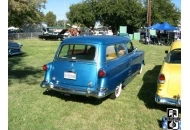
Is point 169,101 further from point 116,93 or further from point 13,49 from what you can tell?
point 13,49

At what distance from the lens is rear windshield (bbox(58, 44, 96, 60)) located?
19.6ft

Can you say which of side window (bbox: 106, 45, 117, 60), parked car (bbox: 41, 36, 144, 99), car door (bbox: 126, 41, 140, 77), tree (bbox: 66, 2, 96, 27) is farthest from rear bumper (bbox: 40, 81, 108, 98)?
tree (bbox: 66, 2, 96, 27)

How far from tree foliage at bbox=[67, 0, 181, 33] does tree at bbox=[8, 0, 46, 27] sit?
381 inches

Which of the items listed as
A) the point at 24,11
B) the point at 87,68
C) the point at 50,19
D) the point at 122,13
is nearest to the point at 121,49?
the point at 87,68

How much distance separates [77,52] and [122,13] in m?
37.7

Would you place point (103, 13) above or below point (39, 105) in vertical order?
above

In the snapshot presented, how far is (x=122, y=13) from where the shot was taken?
4272cm

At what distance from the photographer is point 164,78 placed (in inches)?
209

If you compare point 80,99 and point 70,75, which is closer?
point 70,75

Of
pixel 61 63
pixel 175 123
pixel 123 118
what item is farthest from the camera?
pixel 61 63

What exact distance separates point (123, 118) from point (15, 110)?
2423mm
